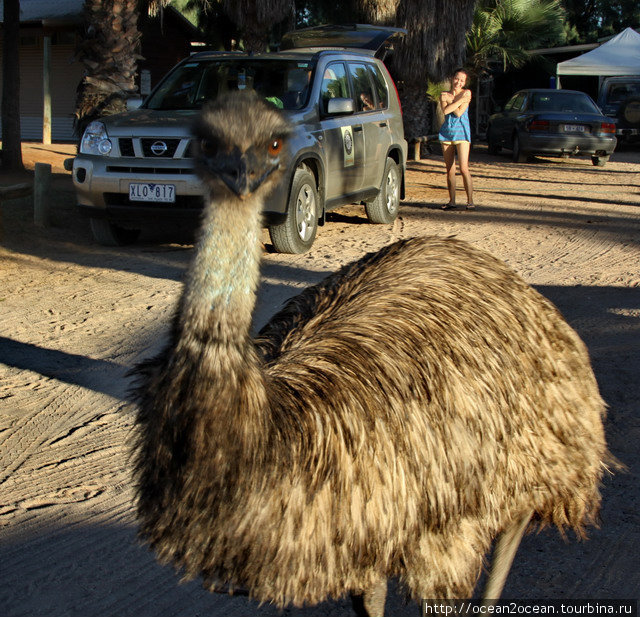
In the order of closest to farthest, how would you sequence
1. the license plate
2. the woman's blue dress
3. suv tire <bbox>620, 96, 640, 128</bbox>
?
the license plate → the woman's blue dress → suv tire <bbox>620, 96, 640, 128</bbox>

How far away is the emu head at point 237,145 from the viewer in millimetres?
2230

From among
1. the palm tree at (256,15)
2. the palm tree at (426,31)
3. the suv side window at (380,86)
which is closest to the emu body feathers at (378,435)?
the suv side window at (380,86)

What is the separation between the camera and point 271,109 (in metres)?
2.42

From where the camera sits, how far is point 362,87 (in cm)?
1126

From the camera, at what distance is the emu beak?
2.21 metres

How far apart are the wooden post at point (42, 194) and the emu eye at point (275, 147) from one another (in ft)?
28.0

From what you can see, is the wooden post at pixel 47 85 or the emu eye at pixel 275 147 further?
the wooden post at pixel 47 85

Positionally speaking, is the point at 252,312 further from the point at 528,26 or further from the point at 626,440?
the point at 528,26

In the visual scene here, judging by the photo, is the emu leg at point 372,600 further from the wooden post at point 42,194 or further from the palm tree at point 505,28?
the palm tree at point 505,28

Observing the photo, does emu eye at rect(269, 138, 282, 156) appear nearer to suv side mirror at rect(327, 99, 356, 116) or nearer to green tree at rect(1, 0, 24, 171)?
suv side mirror at rect(327, 99, 356, 116)

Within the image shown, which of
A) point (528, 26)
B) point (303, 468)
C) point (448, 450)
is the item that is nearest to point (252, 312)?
point (303, 468)

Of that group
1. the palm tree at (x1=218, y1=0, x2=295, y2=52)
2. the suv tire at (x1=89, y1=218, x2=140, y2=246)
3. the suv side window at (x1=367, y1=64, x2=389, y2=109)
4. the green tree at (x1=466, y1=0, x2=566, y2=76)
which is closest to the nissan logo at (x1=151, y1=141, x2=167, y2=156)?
the suv tire at (x1=89, y1=218, x2=140, y2=246)

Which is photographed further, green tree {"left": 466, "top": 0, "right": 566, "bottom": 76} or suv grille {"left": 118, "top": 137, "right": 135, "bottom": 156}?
green tree {"left": 466, "top": 0, "right": 566, "bottom": 76}

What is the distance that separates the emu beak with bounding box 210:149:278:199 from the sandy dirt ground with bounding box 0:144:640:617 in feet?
5.79
